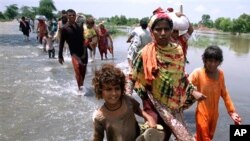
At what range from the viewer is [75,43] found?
882 centimetres

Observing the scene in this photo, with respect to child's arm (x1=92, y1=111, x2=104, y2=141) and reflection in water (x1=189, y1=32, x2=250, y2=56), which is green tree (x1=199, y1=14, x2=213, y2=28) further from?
child's arm (x1=92, y1=111, x2=104, y2=141)

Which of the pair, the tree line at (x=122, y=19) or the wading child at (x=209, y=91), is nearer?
the wading child at (x=209, y=91)

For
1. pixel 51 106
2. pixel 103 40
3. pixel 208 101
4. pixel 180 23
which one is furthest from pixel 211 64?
Answer: pixel 103 40

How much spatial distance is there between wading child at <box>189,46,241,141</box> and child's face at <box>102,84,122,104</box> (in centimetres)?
171

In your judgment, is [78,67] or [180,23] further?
[78,67]

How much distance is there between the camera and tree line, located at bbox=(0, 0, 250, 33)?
9075 centimetres

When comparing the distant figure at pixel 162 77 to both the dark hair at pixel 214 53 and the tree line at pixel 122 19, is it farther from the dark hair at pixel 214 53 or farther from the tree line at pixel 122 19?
the tree line at pixel 122 19

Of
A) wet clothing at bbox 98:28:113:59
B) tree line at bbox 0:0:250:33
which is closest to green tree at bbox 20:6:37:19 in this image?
tree line at bbox 0:0:250:33

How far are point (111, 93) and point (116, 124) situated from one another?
0.25m

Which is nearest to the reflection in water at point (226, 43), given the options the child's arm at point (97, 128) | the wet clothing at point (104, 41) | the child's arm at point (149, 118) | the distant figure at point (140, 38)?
the wet clothing at point (104, 41)

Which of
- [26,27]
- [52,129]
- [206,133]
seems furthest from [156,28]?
[26,27]

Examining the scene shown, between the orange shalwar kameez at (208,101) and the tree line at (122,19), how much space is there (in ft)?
266

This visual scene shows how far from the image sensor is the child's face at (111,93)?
3107mm

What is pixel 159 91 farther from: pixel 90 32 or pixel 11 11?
pixel 11 11
